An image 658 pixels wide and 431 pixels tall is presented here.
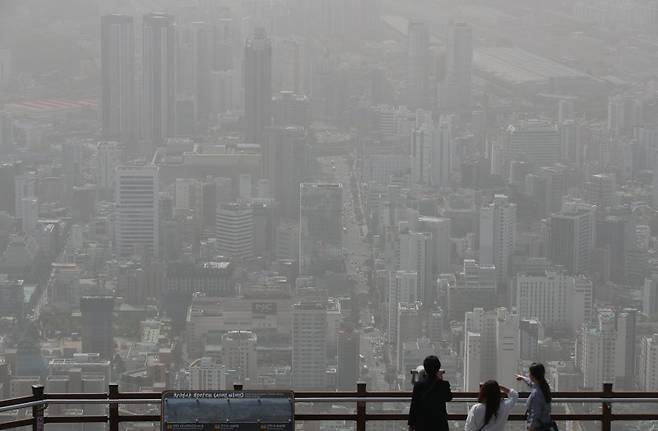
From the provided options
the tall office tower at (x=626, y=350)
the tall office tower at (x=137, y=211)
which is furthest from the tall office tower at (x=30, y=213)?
the tall office tower at (x=626, y=350)

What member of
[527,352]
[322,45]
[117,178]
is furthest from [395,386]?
[322,45]

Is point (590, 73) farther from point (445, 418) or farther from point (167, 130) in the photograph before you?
point (445, 418)

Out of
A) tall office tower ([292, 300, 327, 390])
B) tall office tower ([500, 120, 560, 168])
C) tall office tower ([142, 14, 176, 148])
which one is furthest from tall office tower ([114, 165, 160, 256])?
tall office tower ([500, 120, 560, 168])

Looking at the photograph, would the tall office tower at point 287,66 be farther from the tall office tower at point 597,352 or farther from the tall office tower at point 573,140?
the tall office tower at point 597,352

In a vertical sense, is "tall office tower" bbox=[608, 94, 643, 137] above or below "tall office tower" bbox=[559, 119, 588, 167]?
above

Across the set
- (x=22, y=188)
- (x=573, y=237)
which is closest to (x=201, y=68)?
(x=22, y=188)

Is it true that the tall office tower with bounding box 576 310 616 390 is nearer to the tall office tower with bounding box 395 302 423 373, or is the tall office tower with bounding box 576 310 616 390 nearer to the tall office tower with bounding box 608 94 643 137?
the tall office tower with bounding box 395 302 423 373
